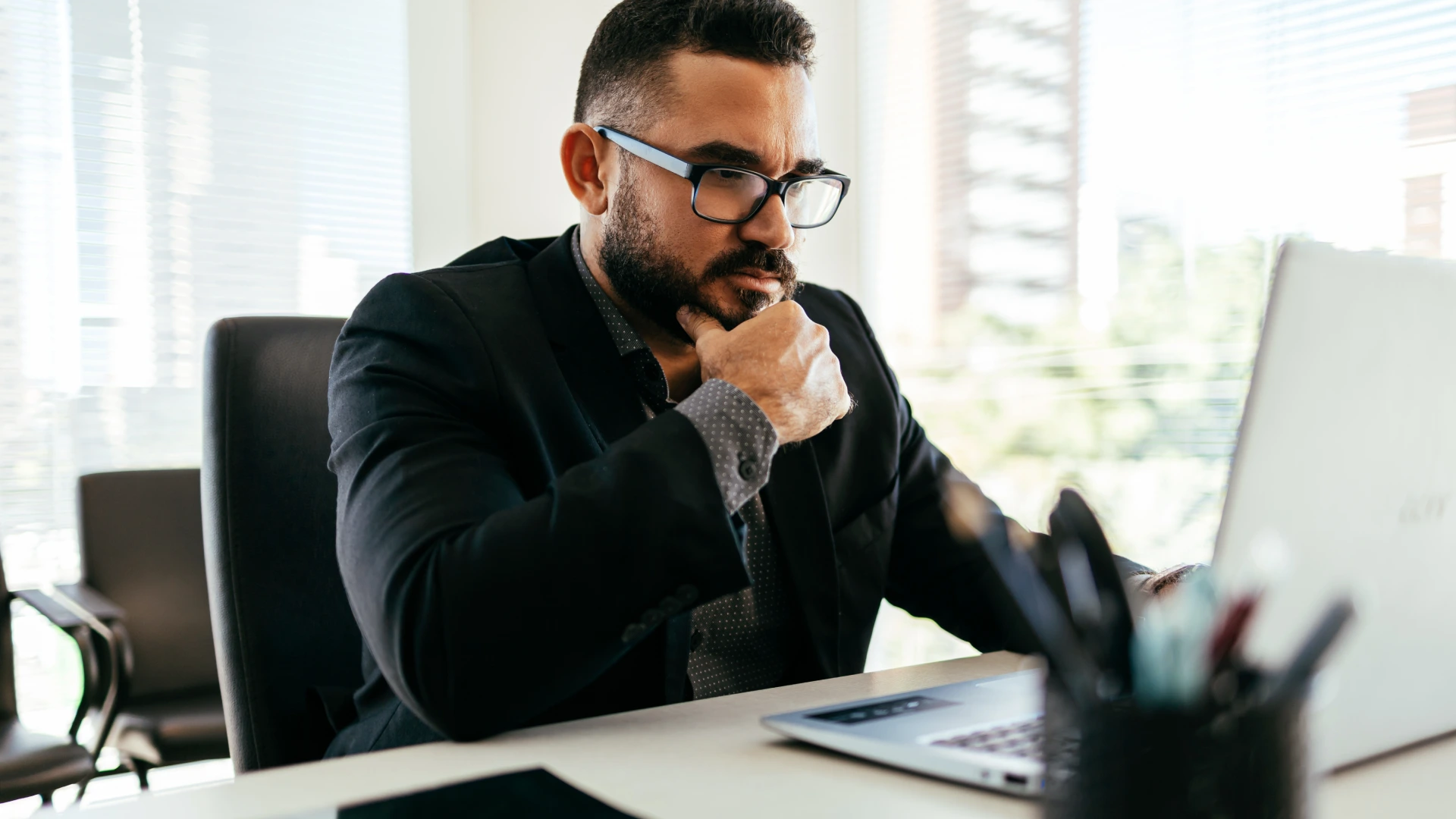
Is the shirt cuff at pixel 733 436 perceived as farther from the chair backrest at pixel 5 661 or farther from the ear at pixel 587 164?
the chair backrest at pixel 5 661

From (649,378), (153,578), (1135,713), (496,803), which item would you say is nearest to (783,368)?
(649,378)

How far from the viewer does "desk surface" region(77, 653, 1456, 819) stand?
628 mm

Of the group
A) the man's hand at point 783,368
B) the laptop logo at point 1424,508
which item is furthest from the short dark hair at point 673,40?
the laptop logo at point 1424,508

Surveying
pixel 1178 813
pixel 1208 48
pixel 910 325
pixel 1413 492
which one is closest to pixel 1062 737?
pixel 1178 813

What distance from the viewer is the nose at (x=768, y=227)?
1.31 meters

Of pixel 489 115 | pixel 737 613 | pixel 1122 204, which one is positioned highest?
pixel 489 115

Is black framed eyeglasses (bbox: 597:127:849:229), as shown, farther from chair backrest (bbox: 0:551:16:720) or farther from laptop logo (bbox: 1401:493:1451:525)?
chair backrest (bbox: 0:551:16:720)

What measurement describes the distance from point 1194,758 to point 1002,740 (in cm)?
39

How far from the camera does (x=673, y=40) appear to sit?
1353mm

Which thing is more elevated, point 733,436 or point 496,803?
point 733,436

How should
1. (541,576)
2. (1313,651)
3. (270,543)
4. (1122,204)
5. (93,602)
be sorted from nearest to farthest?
(1313,651), (541,576), (270,543), (93,602), (1122,204)

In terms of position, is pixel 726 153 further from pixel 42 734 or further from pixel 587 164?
pixel 42 734

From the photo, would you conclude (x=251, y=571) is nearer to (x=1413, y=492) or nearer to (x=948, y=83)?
(x=1413, y=492)

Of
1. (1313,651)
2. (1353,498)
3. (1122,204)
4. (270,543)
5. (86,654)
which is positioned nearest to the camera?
(1313,651)
